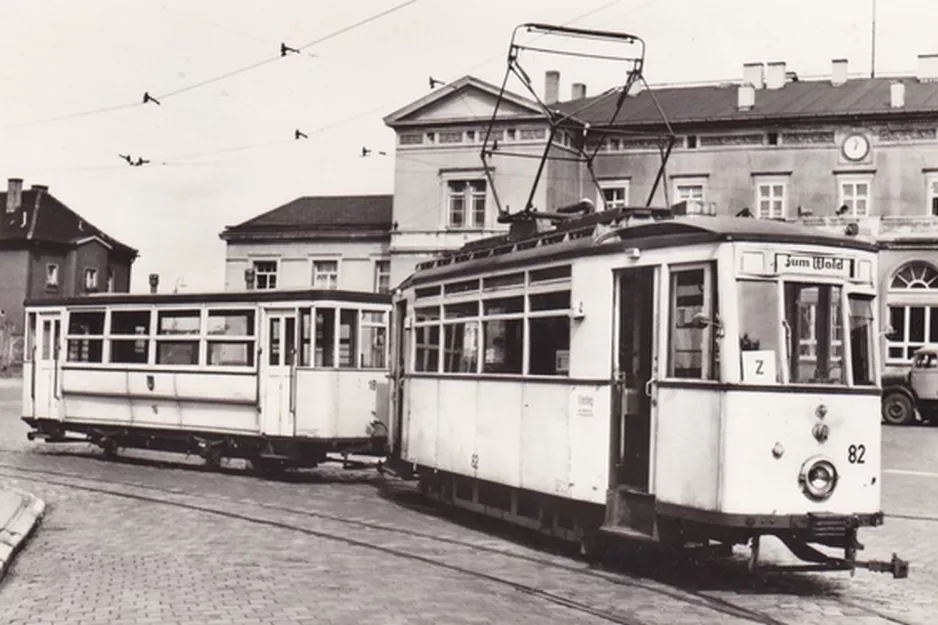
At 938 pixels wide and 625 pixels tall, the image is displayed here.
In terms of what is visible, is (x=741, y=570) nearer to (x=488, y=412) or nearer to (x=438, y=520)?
(x=488, y=412)

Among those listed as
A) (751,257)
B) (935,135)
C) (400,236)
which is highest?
(935,135)

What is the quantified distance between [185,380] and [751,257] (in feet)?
35.8

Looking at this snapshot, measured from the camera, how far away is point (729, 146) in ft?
146

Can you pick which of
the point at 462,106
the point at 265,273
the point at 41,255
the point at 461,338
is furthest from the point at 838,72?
the point at 41,255

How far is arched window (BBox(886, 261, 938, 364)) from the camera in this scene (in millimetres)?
39469

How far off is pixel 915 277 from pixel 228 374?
1136 inches

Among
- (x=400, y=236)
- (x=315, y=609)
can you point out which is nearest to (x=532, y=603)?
(x=315, y=609)

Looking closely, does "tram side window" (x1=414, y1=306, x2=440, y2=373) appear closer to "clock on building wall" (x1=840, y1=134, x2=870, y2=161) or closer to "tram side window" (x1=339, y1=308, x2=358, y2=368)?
"tram side window" (x1=339, y1=308, x2=358, y2=368)

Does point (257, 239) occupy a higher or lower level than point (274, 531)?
higher

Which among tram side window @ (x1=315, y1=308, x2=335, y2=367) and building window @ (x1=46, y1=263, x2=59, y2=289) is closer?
tram side window @ (x1=315, y1=308, x2=335, y2=367)

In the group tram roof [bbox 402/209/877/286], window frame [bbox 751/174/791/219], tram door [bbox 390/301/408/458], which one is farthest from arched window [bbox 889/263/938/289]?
tram roof [bbox 402/209/877/286]

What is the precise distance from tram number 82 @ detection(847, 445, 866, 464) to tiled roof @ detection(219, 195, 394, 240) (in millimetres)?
42259

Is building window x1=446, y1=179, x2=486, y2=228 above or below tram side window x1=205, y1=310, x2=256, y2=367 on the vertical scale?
above

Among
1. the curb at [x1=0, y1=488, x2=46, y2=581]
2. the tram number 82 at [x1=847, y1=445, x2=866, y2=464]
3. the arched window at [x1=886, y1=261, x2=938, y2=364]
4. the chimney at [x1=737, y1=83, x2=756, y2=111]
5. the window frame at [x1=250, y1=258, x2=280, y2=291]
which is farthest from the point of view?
the window frame at [x1=250, y1=258, x2=280, y2=291]
